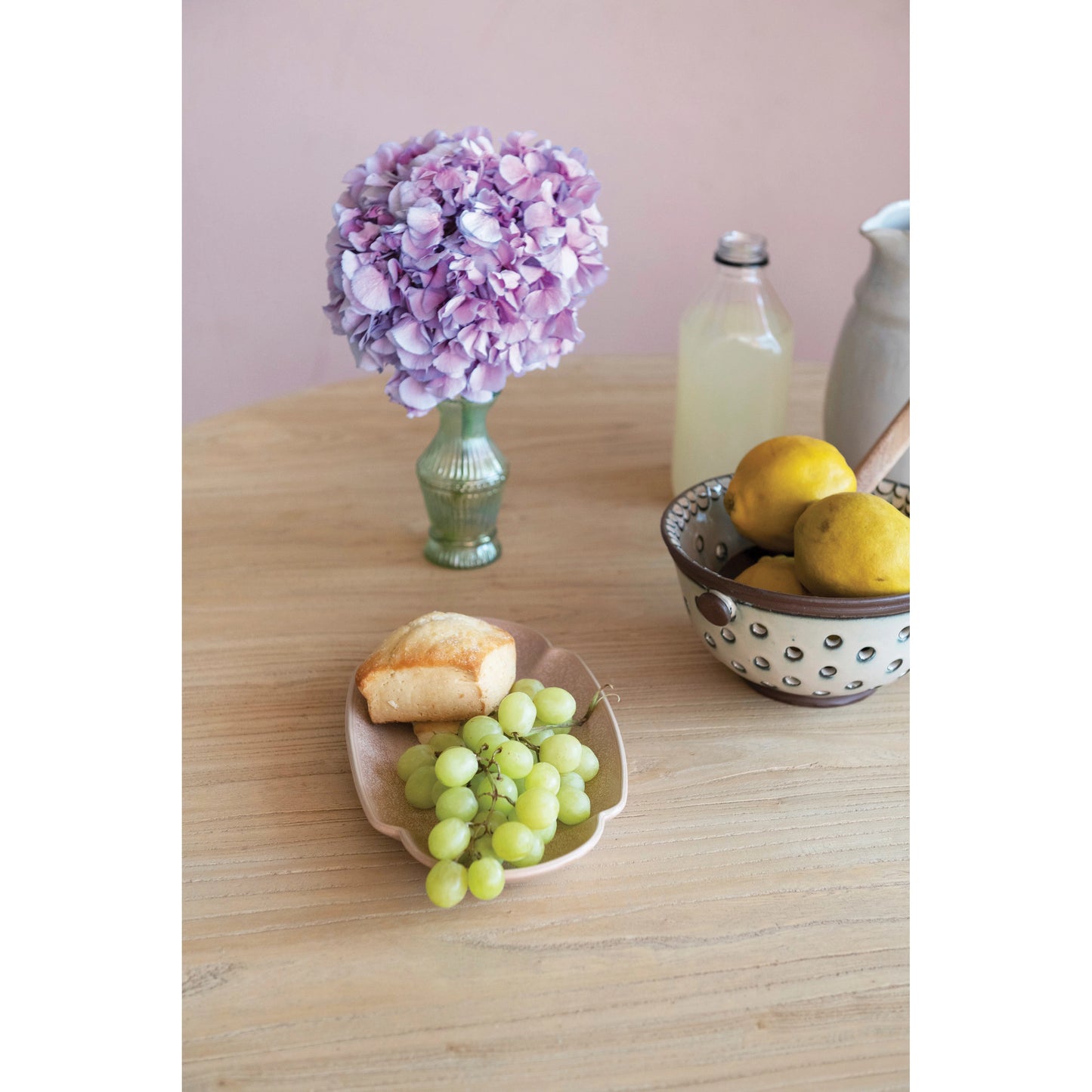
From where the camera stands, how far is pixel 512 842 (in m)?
0.53

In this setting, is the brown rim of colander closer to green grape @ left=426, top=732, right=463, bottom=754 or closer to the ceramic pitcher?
green grape @ left=426, top=732, right=463, bottom=754

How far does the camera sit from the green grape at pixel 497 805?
56 centimetres

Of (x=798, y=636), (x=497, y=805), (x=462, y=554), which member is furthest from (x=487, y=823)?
(x=462, y=554)

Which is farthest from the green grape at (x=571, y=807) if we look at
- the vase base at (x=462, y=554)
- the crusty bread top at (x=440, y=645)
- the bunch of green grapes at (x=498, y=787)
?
the vase base at (x=462, y=554)

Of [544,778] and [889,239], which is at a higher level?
[889,239]

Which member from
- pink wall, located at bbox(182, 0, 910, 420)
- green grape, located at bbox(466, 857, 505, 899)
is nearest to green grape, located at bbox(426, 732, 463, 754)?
green grape, located at bbox(466, 857, 505, 899)

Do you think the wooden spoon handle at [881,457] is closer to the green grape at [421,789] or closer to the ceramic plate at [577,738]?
the ceramic plate at [577,738]

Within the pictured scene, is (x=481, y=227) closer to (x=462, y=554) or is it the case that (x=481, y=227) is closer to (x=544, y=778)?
(x=462, y=554)

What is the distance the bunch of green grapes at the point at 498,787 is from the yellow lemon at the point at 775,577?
130 millimetres

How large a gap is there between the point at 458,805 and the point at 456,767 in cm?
2

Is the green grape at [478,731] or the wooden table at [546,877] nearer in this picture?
the wooden table at [546,877]

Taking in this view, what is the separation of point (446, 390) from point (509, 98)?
1306 millimetres

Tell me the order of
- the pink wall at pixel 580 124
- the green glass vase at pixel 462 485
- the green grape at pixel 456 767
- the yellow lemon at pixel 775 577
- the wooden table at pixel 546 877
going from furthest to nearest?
1. the pink wall at pixel 580 124
2. the green glass vase at pixel 462 485
3. the yellow lemon at pixel 775 577
4. the green grape at pixel 456 767
5. the wooden table at pixel 546 877

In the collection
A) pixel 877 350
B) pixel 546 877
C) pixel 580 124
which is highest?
pixel 580 124
